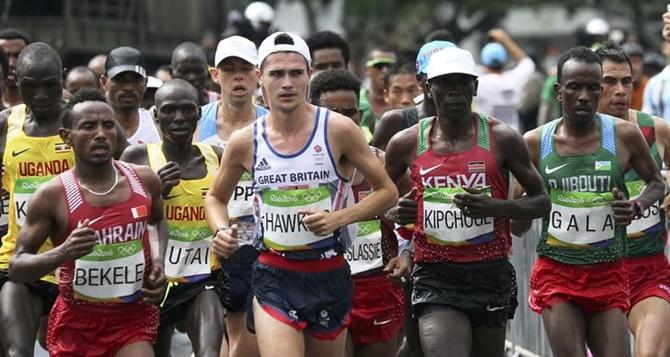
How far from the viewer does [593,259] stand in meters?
9.47

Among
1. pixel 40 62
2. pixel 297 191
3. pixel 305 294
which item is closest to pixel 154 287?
pixel 305 294

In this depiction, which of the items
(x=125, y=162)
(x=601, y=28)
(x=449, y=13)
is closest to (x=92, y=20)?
(x=601, y=28)

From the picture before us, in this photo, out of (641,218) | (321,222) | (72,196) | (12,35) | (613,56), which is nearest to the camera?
(321,222)

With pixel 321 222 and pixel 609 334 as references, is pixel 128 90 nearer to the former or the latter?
pixel 321 222

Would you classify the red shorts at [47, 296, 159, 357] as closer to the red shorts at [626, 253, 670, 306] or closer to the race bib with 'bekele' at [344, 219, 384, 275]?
the race bib with 'bekele' at [344, 219, 384, 275]

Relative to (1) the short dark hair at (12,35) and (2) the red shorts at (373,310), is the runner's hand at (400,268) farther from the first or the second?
(1) the short dark hair at (12,35)

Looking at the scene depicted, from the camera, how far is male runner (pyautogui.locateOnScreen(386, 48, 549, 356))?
9148mm

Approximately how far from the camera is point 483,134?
921 centimetres

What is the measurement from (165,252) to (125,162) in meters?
0.58

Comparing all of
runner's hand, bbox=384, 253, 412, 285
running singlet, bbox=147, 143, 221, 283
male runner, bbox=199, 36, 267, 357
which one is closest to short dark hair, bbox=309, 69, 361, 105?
male runner, bbox=199, 36, 267, 357

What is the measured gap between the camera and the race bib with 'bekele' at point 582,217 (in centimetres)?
945

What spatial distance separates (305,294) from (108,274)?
1.12 meters

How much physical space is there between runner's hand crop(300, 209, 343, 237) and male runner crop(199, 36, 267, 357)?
65.4 inches

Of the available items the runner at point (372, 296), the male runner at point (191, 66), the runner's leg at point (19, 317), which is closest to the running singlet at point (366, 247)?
the runner at point (372, 296)
